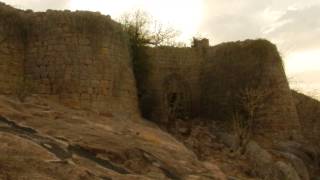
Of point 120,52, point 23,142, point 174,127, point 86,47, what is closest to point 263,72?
point 174,127

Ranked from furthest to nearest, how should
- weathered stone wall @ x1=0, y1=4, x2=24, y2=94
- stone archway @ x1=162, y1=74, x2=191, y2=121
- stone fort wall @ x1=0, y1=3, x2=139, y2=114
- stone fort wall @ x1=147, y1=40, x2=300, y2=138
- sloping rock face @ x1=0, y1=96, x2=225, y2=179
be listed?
stone archway @ x1=162, y1=74, x2=191, y2=121, stone fort wall @ x1=147, y1=40, x2=300, y2=138, stone fort wall @ x1=0, y1=3, x2=139, y2=114, weathered stone wall @ x1=0, y1=4, x2=24, y2=94, sloping rock face @ x1=0, y1=96, x2=225, y2=179

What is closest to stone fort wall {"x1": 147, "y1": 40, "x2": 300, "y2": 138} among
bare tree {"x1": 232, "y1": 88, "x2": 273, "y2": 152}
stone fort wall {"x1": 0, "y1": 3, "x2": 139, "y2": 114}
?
bare tree {"x1": 232, "y1": 88, "x2": 273, "y2": 152}

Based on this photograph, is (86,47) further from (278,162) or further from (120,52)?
(278,162)

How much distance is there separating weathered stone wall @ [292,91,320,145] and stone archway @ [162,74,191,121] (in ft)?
13.8

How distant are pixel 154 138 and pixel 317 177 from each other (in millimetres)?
7253

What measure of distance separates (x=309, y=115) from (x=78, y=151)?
49.3 ft

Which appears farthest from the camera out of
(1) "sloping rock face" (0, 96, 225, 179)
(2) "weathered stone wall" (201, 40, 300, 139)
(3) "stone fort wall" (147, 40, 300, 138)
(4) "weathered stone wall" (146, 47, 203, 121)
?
(4) "weathered stone wall" (146, 47, 203, 121)

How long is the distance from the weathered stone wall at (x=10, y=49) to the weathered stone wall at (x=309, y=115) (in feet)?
33.3

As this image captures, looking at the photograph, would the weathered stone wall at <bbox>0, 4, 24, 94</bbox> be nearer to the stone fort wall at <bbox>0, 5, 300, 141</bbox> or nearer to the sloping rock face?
the stone fort wall at <bbox>0, 5, 300, 141</bbox>

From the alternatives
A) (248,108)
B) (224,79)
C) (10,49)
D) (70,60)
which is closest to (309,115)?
(224,79)

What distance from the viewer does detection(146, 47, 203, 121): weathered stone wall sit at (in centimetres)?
2059

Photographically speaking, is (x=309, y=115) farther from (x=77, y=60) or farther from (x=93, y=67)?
(x=77, y=60)

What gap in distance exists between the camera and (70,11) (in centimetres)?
1670

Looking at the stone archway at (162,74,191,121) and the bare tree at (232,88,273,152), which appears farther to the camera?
the stone archway at (162,74,191,121)
